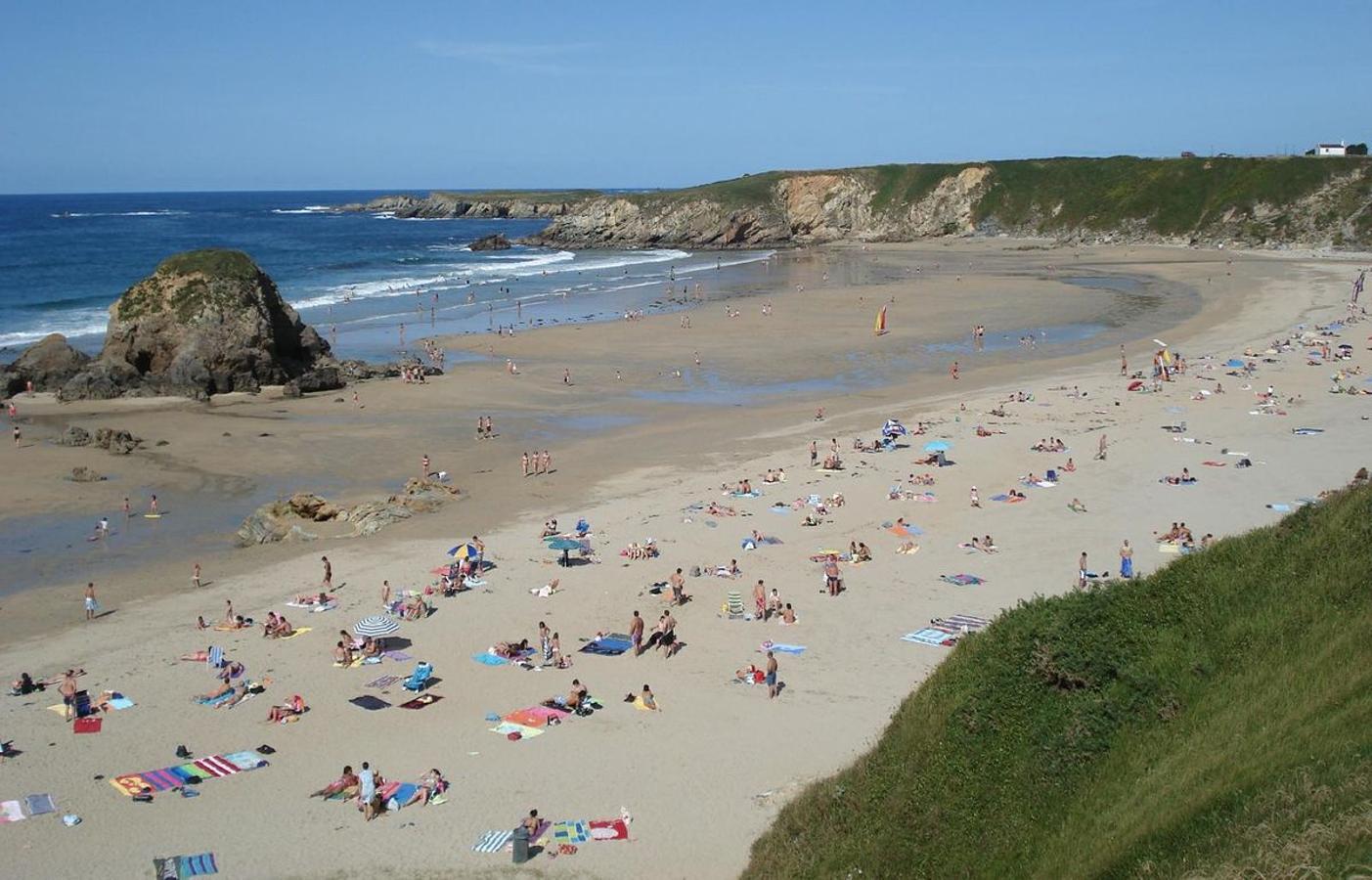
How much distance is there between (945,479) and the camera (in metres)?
26.8

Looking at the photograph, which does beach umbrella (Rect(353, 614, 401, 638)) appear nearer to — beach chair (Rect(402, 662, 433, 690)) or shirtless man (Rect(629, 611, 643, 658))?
beach chair (Rect(402, 662, 433, 690))

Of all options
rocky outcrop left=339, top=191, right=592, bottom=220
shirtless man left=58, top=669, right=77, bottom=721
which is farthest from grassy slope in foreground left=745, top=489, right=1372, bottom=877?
rocky outcrop left=339, top=191, right=592, bottom=220

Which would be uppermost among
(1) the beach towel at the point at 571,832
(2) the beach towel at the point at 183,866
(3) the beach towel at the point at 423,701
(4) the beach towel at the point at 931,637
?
(4) the beach towel at the point at 931,637

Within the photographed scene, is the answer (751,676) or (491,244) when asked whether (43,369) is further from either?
(491,244)

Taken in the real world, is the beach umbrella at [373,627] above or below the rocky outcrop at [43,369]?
below

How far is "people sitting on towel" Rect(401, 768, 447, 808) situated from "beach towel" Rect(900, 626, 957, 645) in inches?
302

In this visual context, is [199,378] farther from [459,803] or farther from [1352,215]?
[1352,215]

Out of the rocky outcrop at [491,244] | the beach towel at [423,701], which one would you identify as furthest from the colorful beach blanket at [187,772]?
the rocky outcrop at [491,244]

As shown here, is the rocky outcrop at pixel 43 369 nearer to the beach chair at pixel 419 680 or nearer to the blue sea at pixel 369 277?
the blue sea at pixel 369 277

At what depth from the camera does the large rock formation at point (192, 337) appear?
1565 inches

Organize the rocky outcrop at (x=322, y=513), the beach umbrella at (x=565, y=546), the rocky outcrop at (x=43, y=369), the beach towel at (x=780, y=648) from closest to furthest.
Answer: the beach towel at (x=780, y=648) < the beach umbrella at (x=565, y=546) < the rocky outcrop at (x=322, y=513) < the rocky outcrop at (x=43, y=369)

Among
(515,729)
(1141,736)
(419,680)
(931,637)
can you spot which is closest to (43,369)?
(419,680)

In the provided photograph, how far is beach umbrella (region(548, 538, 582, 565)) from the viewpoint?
2152 centimetres

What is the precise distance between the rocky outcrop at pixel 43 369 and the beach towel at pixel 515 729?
32414 millimetres
